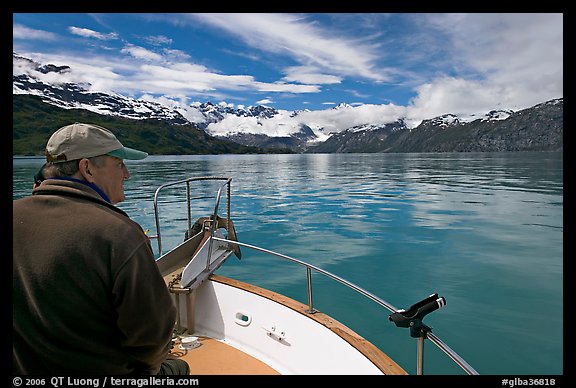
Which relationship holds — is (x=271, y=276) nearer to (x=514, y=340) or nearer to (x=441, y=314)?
(x=441, y=314)

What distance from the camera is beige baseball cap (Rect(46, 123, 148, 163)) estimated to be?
77.1 inches

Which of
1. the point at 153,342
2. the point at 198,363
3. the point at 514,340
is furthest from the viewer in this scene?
the point at 514,340

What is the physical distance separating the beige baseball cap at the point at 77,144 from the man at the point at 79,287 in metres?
0.16

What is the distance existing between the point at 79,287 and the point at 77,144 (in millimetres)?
782

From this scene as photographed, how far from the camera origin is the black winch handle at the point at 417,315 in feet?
7.84

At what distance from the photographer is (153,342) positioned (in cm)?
190

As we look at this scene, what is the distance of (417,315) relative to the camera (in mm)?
2424

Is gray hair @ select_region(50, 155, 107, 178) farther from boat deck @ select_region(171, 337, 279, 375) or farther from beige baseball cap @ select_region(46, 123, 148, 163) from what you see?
boat deck @ select_region(171, 337, 279, 375)

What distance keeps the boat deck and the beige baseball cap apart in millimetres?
3259

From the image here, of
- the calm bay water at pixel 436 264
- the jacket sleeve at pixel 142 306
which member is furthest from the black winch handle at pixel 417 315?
the calm bay water at pixel 436 264

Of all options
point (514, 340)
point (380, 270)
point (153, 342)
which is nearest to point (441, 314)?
point (514, 340)

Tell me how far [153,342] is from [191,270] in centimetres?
377

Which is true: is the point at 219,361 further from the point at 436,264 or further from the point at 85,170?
the point at 436,264

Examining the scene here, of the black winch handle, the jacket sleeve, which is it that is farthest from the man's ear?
the black winch handle
